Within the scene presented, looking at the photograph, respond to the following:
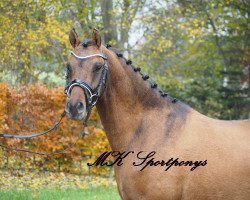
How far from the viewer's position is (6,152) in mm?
10008

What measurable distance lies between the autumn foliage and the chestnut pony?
5.66 m

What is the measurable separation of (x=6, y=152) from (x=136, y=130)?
640cm

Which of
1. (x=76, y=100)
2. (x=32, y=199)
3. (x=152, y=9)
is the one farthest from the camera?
(x=152, y=9)

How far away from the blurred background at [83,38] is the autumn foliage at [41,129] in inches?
0.8

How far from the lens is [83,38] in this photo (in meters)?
12.9

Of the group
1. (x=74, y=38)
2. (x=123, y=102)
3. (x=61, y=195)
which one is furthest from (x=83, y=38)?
(x=123, y=102)

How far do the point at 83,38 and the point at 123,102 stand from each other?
8869 millimetres

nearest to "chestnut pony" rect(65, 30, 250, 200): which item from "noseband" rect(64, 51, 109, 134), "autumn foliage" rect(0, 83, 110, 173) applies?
"noseband" rect(64, 51, 109, 134)

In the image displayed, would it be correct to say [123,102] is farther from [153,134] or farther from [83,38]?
[83,38]

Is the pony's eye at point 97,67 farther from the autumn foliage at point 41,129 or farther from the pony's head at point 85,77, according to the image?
the autumn foliage at point 41,129

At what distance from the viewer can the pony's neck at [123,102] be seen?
4230mm

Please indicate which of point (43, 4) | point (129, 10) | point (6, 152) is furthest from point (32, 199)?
point (129, 10)

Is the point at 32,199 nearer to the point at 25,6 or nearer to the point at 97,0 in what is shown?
the point at 25,6

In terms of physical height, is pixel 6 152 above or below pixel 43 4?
below
